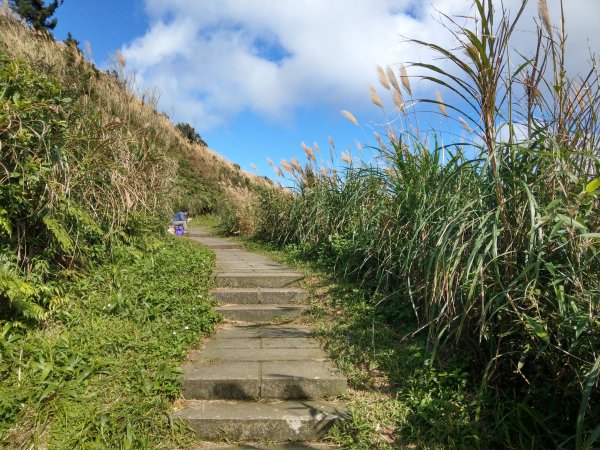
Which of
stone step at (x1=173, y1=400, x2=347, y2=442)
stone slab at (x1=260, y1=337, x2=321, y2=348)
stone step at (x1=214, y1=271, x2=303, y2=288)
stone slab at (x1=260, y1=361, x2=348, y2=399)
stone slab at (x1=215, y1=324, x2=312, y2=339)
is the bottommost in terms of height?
stone step at (x1=173, y1=400, x2=347, y2=442)

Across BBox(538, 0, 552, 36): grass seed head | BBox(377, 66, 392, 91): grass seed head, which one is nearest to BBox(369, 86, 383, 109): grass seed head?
BBox(377, 66, 392, 91): grass seed head

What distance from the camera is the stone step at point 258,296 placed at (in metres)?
4.61

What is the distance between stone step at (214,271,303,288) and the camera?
196 inches

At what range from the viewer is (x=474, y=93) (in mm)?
2650

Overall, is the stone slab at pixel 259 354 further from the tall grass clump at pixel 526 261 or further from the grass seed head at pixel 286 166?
the grass seed head at pixel 286 166

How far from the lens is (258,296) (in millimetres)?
4648

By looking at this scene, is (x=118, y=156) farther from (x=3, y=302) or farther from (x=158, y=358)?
(x=158, y=358)

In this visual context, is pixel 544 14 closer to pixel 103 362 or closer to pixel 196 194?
pixel 103 362

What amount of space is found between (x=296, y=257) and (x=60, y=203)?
3.23 m

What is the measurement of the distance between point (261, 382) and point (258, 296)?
1575mm

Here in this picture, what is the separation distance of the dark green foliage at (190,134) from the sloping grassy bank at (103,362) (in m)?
18.0

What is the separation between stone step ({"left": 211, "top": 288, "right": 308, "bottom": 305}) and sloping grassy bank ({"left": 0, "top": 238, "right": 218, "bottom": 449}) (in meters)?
0.29

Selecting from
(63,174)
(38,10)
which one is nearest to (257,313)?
(63,174)

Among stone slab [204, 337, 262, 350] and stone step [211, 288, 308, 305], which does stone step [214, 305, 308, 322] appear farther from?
stone slab [204, 337, 262, 350]
